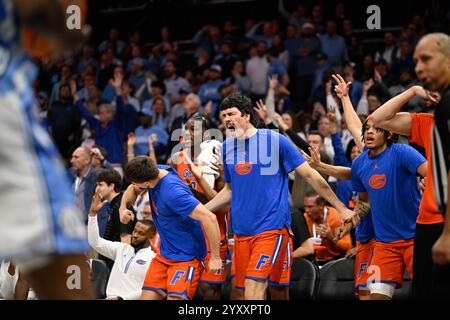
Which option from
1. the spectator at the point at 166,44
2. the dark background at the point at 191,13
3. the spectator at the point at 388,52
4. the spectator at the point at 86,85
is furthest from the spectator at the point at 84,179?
the dark background at the point at 191,13

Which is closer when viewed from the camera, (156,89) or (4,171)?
(4,171)

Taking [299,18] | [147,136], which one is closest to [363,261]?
[147,136]

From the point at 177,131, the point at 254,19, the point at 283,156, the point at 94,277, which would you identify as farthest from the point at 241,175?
the point at 254,19

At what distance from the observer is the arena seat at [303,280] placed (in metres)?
7.55

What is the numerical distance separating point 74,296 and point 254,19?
14510mm

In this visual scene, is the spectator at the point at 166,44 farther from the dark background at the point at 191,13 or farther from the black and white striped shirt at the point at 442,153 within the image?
the black and white striped shirt at the point at 442,153

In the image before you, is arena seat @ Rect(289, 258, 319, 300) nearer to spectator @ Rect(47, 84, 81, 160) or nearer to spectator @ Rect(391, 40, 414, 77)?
spectator @ Rect(391, 40, 414, 77)

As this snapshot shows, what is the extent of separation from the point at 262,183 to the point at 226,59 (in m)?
7.67

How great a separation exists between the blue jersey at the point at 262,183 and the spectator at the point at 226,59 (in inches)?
287

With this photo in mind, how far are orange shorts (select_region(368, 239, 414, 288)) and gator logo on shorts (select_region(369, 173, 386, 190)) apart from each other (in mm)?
453

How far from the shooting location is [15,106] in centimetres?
237

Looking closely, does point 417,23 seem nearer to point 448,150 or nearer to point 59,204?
point 448,150

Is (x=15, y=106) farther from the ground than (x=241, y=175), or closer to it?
farther from the ground

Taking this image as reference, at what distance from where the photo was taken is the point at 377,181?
261 inches
